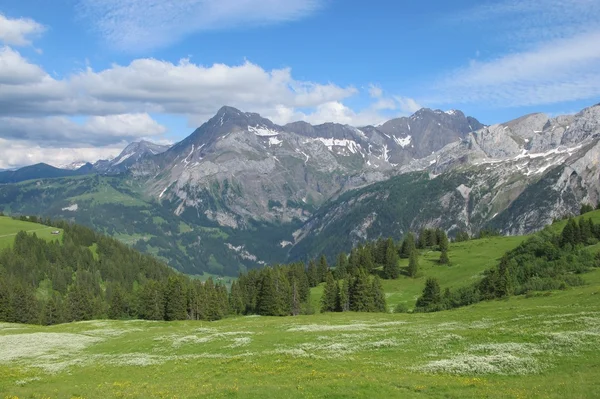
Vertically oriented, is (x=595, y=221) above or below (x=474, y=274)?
above

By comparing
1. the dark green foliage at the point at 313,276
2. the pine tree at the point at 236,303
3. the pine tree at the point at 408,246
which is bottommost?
the pine tree at the point at 236,303

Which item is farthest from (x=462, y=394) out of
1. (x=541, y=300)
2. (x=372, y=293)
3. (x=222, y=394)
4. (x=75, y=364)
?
(x=372, y=293)

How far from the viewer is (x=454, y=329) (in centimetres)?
4859

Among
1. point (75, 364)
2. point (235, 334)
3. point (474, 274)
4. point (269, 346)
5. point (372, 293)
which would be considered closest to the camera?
point (75, 364)

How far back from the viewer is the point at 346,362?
3741 cm

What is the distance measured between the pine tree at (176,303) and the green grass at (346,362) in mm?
52980

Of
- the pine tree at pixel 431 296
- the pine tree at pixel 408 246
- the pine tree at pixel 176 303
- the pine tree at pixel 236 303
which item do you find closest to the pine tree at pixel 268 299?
the pine tree at pixel 236 303

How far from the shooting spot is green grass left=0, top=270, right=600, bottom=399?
87.1 feet

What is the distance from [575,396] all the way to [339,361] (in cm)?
1923

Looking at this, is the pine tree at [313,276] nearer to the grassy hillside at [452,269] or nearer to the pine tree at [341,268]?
the grassy hillside at [452,269]

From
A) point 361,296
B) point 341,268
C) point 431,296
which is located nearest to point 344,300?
point 361,296

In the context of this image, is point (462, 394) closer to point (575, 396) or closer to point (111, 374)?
point (575, 396)

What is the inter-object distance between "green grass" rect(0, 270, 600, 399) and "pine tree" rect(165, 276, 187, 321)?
52980 mm

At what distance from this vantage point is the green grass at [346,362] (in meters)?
26.6
